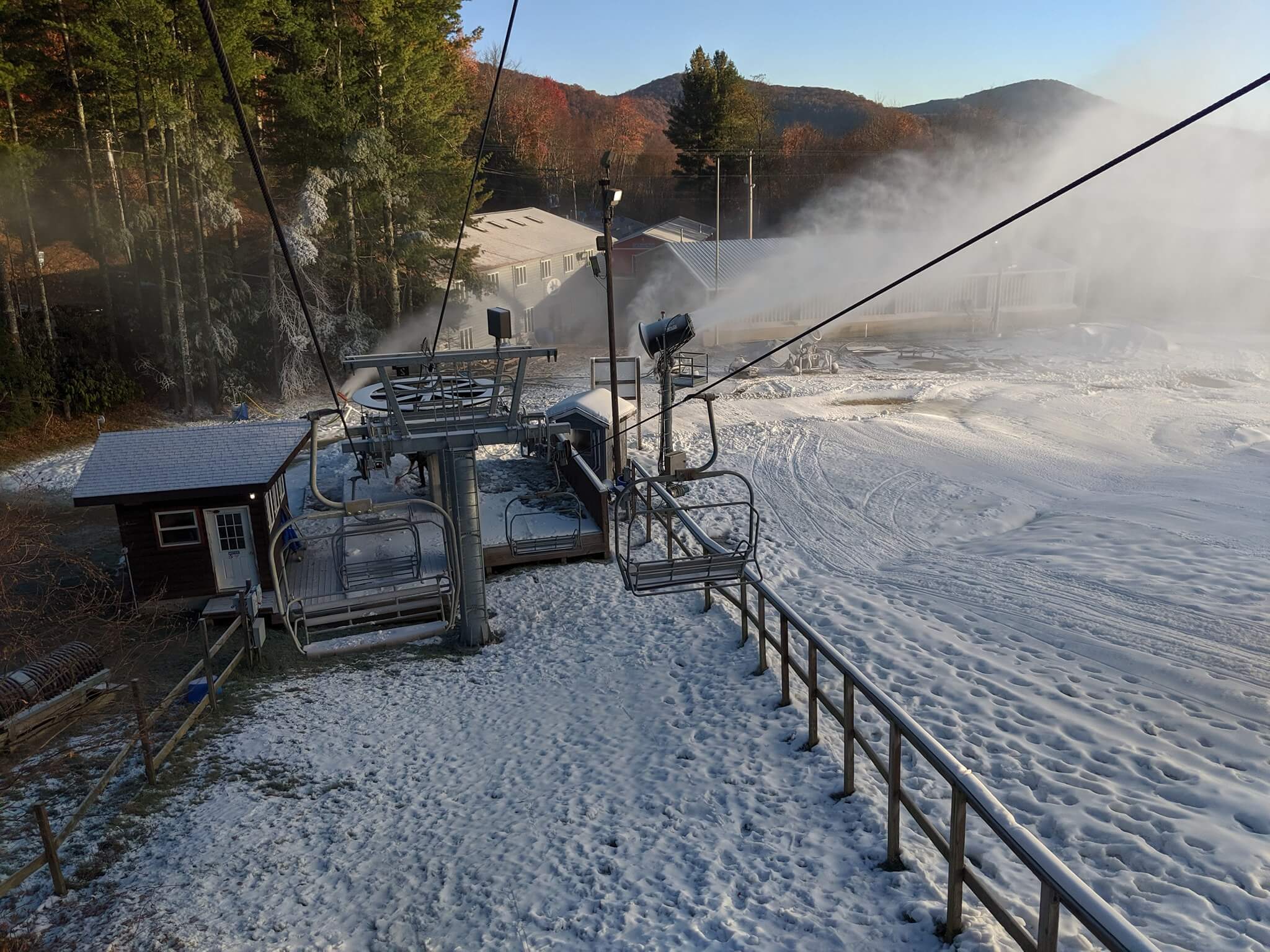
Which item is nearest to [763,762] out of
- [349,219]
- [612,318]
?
[612,318]

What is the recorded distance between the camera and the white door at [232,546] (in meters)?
15.5

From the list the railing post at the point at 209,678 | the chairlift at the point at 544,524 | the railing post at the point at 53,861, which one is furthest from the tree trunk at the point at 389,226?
the railing post at the point at 53,861

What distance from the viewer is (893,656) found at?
12.0m

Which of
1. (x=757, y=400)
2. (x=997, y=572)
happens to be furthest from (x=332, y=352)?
(x=997, y=572)

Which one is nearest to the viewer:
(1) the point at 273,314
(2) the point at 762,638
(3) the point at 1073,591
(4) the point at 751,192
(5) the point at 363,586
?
(5) the point at 363,586

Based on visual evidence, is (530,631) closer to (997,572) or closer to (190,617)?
(190,617)

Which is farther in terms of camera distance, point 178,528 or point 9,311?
point 9,311

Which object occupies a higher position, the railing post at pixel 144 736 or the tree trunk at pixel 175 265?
the tree trunk at pixel 175 265

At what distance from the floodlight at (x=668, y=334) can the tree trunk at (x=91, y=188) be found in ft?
72.6

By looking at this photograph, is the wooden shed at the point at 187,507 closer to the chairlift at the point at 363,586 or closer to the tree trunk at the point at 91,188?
the chairlift at the point at 363,586

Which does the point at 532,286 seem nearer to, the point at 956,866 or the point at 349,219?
the point at 349,219

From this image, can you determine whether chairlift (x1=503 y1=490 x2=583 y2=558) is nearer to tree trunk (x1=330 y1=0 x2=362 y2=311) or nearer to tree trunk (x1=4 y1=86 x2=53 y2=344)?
tree trunk (x1=4 y1=86 x2=53 y2=344)

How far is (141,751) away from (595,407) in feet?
38.7

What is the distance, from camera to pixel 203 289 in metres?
29.8
